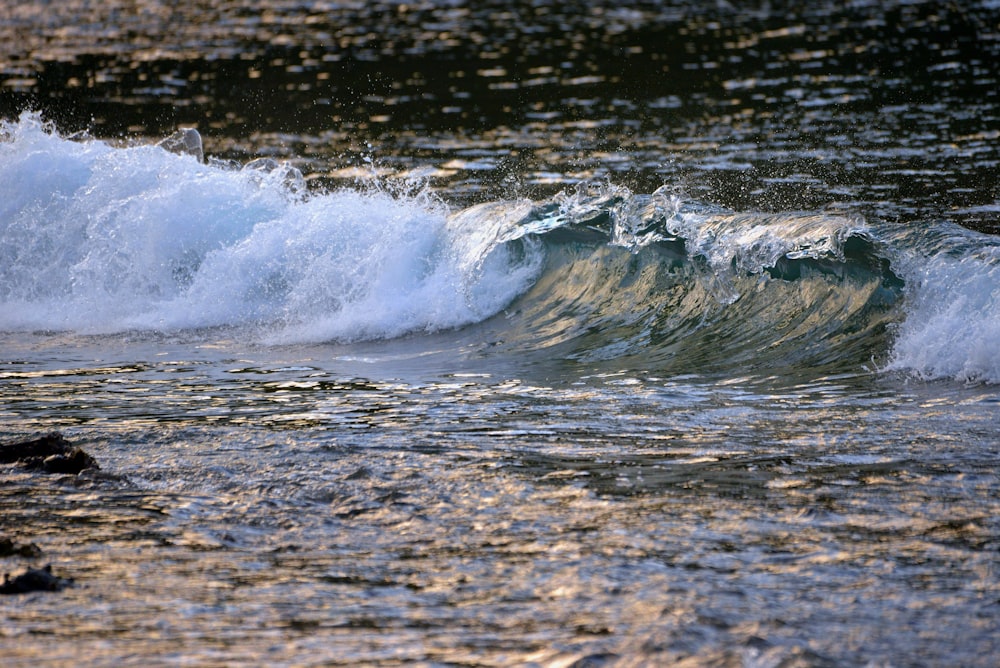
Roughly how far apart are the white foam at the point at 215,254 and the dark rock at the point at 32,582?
6.55 meters

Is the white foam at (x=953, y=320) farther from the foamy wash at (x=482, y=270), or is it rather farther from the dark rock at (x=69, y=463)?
the dark rock at (x=69, y=463)

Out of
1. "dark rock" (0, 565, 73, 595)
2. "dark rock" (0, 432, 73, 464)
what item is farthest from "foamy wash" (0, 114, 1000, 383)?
"dark rock" (0, 565, 73, 595)

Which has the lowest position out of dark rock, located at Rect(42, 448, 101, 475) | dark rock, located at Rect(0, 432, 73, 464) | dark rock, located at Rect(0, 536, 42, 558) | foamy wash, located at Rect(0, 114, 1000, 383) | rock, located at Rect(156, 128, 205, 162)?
dark rock, located at Rect(0, 536, 42, 558)

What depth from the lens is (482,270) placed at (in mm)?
12664

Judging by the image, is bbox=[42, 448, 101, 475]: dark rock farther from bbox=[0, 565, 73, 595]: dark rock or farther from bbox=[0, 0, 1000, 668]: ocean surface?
bbox=[0, 565, 73, 595]: dark rock

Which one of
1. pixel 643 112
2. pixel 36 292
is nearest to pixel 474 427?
pixel 36 292

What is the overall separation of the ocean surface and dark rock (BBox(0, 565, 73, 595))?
8cm

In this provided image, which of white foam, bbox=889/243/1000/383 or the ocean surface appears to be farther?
white foam, bbox=889/243/1000/383

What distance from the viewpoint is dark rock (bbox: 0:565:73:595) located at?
5.09 meters

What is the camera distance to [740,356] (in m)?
10.1

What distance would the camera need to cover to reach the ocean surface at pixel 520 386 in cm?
489

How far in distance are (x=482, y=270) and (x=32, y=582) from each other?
7891 millimetres

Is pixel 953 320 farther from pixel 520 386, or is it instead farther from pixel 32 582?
pixel 32 582

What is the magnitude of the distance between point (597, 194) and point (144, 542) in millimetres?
8161
